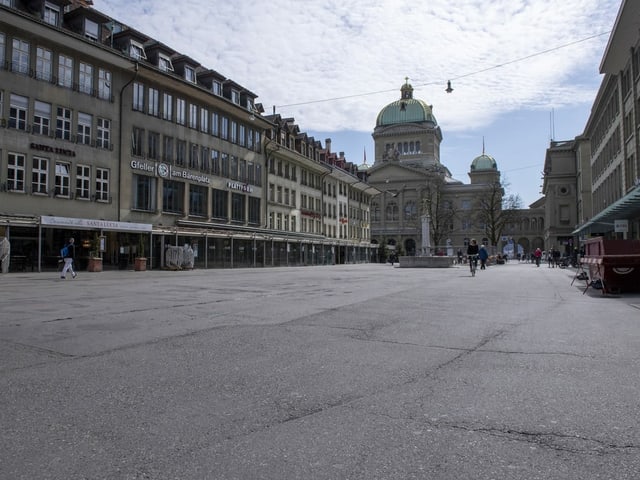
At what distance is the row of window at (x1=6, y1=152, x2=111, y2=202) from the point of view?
27.9 metres

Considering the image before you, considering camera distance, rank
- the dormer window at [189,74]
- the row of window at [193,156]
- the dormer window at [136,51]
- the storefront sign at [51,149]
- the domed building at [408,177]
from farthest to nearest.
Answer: the domed building at [408,177]
the dormer window at [189,74]
the row of window at [193,156]
the dormer window at [136,51]
the storefront sign at [51,149]

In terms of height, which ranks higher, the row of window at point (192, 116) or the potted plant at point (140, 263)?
the row of window at point (192, 116)

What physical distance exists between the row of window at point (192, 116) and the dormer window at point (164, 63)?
166cm

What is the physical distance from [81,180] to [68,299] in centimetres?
2043

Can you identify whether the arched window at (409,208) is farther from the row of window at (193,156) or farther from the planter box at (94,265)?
the planter box at (94,265)

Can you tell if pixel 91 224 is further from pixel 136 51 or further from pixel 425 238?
pixel 425 238

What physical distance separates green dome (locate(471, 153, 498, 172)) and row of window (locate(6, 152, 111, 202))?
128793 millimetres

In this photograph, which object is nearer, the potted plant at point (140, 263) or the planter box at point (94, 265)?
the planter box at point (94, 265)

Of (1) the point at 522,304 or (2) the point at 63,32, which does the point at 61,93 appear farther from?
(1) the point at 522,304

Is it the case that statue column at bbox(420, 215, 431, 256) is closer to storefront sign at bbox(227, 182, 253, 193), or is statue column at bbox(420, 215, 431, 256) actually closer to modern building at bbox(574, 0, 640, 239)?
modern building at bbox(574, 0, 640, 239)

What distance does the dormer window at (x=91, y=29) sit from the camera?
31.1 metres

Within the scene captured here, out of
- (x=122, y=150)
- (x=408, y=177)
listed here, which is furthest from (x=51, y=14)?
(x=408, y=177)

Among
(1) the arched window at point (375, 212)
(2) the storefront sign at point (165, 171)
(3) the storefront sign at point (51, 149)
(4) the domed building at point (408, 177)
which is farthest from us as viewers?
(1) the arched window at point (375, 212)

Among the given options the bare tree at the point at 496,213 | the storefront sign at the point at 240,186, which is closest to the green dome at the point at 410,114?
the bare tree at the point at 496,213
